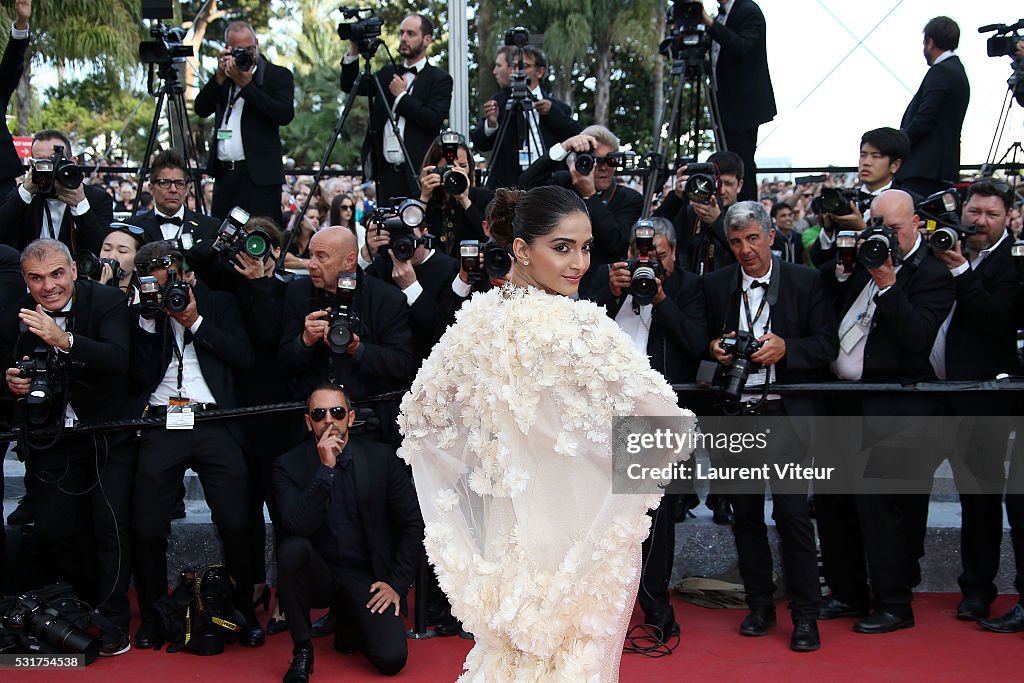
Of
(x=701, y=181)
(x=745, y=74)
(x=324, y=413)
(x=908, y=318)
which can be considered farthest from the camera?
(x=745, y=74)

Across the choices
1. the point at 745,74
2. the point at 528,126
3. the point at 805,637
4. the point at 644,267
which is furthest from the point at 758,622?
the point at 745,74

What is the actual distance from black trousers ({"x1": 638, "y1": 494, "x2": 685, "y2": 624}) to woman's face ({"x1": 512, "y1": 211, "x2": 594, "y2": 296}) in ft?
8.18

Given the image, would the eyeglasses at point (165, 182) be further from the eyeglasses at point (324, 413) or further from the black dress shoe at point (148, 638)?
the black dress shoe at point (148, 638)

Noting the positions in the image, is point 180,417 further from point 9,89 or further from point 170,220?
point 9,89

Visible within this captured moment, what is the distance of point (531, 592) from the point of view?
303 cm

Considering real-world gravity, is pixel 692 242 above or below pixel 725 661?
above

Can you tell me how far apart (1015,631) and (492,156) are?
3.80 m

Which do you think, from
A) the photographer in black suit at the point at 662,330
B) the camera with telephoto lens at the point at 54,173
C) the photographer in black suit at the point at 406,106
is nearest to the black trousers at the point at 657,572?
the photographer in black suit at the point at 662,330

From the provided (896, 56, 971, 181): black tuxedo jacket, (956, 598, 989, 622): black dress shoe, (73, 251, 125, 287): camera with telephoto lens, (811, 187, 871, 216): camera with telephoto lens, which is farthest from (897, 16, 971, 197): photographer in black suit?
(73, 251, 125, 287): camera with telephoto lens

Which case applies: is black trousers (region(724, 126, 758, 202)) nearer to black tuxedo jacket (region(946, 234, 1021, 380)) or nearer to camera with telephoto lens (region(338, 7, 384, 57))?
black tuxedo jacket (region(946, 234, 1021, 380))

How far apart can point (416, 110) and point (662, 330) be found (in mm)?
2405

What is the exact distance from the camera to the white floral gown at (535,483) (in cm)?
302

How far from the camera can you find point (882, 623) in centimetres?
543

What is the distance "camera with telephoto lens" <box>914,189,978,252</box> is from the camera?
544cm
